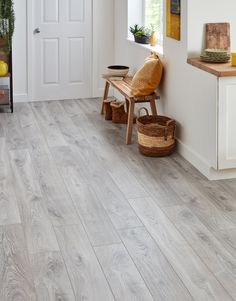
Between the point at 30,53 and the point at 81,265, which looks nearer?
the point at 81,265

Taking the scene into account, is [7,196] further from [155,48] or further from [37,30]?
[37,30]

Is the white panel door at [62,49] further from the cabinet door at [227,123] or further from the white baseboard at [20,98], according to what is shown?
the cabinet door at [227,123]

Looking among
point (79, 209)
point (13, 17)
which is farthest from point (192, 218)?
point (13, 17)

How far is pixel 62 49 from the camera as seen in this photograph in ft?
23.7

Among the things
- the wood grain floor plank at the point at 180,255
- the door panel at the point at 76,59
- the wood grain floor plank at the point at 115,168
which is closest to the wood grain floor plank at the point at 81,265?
the wood grain floor plank at the point at 180,255

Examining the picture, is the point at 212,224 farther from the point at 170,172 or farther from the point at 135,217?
the point at 170,172

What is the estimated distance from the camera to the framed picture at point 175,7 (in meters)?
5.01

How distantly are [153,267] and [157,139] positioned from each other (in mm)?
1956

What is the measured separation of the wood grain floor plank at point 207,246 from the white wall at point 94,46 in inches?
142

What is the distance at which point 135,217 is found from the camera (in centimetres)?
397

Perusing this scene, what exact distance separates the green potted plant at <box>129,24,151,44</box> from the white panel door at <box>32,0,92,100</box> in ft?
3.26

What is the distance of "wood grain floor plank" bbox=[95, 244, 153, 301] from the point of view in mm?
3014

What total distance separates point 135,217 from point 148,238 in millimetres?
336

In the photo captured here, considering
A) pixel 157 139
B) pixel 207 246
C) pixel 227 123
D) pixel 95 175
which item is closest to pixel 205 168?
pixel 227 123
